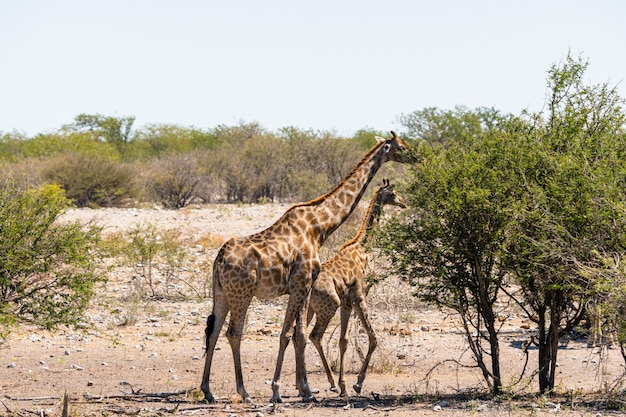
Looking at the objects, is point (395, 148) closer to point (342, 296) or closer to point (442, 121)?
point (342, 296)

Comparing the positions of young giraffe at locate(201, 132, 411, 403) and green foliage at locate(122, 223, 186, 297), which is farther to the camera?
green foliage at locate(122, 223, 186, 297)

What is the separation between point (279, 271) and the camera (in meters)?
10.1

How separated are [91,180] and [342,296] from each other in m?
24.3

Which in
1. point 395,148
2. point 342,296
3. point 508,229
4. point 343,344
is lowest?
point 343,344

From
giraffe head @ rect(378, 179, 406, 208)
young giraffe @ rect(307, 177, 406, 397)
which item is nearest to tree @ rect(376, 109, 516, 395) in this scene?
young giraffe @ rect(307, 177, 406, 397)

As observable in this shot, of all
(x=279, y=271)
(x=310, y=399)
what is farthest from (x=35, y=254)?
(x=310, y=399)

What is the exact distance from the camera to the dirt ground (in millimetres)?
9523

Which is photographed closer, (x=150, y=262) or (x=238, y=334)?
(x=238, y=334)

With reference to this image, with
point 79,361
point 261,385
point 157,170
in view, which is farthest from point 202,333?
point 157,170

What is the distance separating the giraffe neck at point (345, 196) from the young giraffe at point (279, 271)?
0.04ft

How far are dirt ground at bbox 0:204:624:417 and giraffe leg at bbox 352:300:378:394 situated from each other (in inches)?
6.2

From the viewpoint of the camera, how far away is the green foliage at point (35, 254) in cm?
916

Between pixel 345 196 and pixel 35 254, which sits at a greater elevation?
pixel 345 196

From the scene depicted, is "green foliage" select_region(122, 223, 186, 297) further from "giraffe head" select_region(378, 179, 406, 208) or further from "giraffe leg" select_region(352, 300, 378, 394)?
"giraffe leg" select_region(352, 300, 378, 394)
